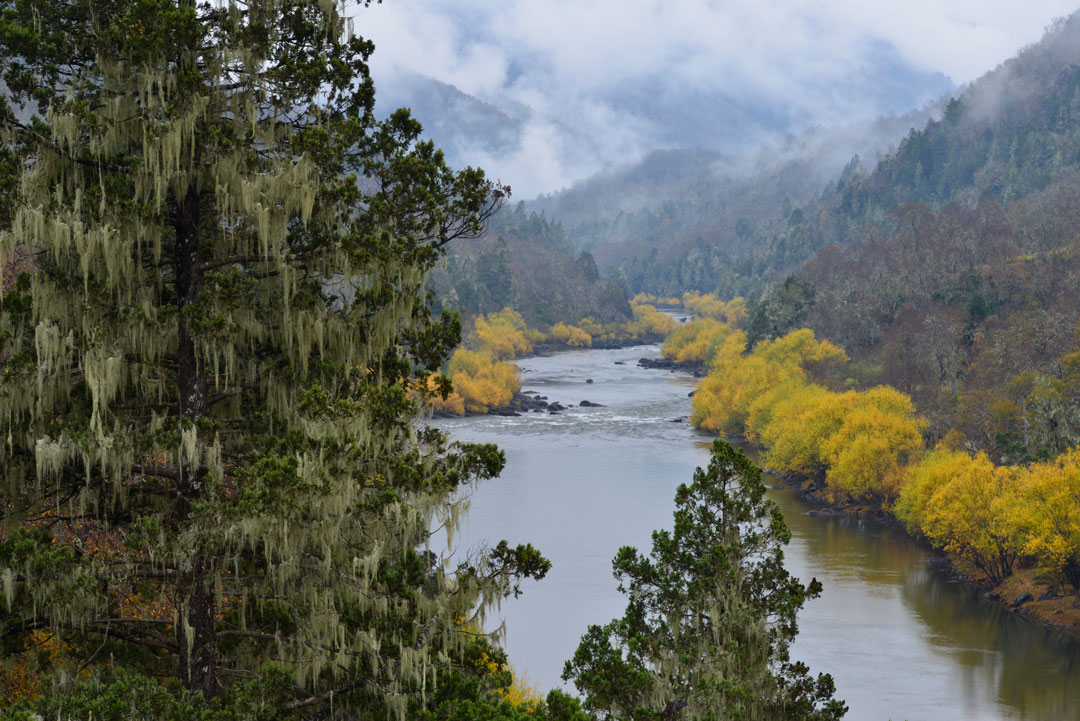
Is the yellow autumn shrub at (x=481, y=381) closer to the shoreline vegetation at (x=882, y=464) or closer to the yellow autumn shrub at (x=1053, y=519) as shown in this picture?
the shoreline vegetation at (x=882, y=464)

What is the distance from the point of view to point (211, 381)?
1275 centimetres

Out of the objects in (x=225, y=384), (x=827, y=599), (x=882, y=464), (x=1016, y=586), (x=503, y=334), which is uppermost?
(x=503, y=334)

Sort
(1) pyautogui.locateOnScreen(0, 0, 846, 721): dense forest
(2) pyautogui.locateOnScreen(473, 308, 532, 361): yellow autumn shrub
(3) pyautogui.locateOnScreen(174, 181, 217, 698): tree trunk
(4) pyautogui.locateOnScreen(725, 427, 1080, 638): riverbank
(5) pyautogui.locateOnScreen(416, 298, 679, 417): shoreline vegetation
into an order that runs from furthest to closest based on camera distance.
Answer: (2) pyautogui.locateOnScreen(473, 308, 532, 361): yellow autumn shrub < (5) pyautogui.locateOnScreen(416, 298, 679, 417): shoreline vegetation < (4) pyautogui.locateOnScreen(725, 427, 1080, 638): riverbank < (3) pyautogui.locateOnScreen(174, 181, 217, 698): tree trunk < (1) pyautogui.locateOnScreen(0, 0, 846, 721): dense forest

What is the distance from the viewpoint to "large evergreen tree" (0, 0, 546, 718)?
11.0 meters

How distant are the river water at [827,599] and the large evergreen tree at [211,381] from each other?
1887cm

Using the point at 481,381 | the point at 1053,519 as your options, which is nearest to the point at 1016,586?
the point at 1053,519

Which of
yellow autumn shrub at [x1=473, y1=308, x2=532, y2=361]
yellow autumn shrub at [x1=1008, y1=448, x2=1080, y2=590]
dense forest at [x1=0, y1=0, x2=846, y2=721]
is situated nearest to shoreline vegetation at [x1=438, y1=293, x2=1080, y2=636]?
yellow autumn shrub at [x1=1008, y1=448, x2=1080, y2=590]

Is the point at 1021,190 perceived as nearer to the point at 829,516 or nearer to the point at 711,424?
the point at 711,424

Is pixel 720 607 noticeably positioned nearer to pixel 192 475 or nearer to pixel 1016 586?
pixel 192 475

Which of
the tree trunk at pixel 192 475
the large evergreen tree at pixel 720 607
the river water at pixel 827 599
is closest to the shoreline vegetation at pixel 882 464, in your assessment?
the river water at pixel 827 599

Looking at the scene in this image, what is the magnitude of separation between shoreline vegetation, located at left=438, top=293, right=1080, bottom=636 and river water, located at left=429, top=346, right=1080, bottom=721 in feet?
6.33

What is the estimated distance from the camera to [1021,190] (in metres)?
164

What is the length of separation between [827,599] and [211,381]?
131 feet

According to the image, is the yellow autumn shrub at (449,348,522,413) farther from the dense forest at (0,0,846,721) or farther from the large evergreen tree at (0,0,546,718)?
the large evergreen tree at (0,0,546,718)
